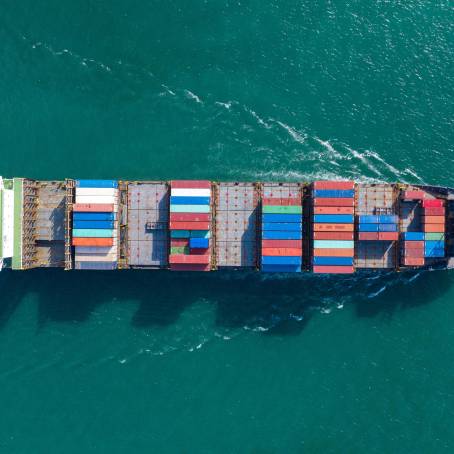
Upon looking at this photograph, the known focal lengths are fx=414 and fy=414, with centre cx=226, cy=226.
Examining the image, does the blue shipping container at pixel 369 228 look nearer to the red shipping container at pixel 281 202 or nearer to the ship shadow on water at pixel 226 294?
the ship shadow on water at pixel 226 294

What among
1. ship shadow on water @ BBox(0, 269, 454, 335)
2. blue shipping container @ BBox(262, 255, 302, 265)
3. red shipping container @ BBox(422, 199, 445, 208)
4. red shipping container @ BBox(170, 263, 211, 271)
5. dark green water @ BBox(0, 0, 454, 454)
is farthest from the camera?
ship shadow on water @ BBox(0, 269, 454, 335)

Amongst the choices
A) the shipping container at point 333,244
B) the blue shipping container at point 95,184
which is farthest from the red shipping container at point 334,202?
the blue shipping container at point 95,184

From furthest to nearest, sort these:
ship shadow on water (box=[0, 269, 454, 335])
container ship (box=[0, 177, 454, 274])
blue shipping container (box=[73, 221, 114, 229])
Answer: ship shadow on water (box=[0, 269, 454, 335]), blue shipping container (box=[73, 221, 114, 229]), container ship (box=[0, 177, 454, 274])

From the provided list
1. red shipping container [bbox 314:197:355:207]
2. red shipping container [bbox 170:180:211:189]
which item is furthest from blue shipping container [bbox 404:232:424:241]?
red shipping container [bbox 170:180:211:189]

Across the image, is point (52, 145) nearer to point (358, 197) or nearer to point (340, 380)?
point (358, 197)

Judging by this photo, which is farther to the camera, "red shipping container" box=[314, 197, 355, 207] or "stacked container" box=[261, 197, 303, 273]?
"stacked container" box=[261, 197, 303, 273]

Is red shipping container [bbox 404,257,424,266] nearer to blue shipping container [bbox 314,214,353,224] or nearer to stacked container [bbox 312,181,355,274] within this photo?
stacked container [bbox 312,181,355,274]

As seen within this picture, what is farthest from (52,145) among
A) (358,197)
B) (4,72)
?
(358,197)

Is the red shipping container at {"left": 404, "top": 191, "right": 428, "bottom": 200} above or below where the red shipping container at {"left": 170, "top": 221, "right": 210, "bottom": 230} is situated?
above
